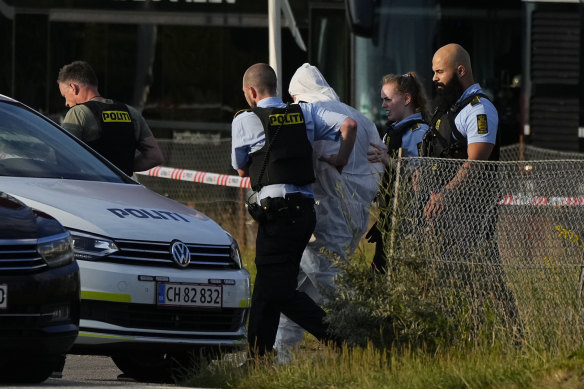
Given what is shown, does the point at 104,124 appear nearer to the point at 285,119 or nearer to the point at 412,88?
the point at 285,119

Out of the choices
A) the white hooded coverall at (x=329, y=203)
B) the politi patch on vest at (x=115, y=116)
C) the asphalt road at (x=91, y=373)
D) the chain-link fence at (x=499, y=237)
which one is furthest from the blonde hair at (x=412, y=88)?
the asphalt road at (x=91, y=373)

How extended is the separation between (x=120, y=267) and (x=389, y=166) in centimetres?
168

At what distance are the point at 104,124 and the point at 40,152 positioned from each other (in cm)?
110

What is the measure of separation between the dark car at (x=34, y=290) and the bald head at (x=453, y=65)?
8.37ft

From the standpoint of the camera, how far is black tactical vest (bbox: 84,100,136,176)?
32.6ft

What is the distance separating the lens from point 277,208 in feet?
27.2

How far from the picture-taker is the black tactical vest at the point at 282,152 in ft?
27.5

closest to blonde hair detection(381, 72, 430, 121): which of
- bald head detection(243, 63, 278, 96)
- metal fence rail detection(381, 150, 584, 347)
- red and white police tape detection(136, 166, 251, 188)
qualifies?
bald head detection(243, 63, 278, 96)

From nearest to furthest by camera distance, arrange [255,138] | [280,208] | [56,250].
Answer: [56,250], [280,208], [255,138]

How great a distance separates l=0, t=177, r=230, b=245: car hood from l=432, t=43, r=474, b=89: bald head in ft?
5.18

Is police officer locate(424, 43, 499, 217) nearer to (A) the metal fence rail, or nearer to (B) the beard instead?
(B) the beard

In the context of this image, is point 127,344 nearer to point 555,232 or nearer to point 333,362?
point 333,362

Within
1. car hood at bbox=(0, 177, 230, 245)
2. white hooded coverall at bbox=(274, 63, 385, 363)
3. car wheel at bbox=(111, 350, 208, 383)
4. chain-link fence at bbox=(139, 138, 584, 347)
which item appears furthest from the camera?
white hooded coverall at bbox=(274, 63, 385, 363)

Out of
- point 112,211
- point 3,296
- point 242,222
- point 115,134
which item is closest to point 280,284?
point 112,211
